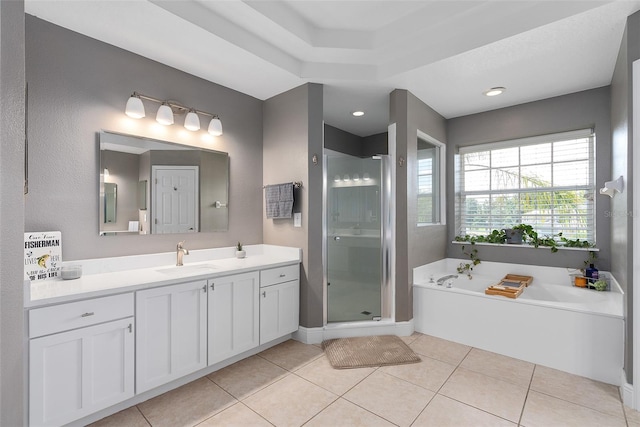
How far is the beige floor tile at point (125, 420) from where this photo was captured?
1.87 meters

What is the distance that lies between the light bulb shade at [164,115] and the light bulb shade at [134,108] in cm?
15

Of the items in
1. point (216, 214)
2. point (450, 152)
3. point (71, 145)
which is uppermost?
point (450, 152)

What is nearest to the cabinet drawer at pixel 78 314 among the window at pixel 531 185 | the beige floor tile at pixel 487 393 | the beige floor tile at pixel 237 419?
the beige floor tile at pixel 237 419

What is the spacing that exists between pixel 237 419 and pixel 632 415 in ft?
8.11

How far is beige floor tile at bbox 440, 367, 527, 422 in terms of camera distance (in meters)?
2.01

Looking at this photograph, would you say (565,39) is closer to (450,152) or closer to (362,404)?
(450,152)

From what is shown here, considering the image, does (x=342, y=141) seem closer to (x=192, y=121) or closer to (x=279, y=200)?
(x=279, y=200)

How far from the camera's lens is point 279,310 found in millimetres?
2908

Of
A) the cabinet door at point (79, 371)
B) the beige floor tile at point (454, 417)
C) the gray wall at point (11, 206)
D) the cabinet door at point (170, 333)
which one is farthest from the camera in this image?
the cabinet door at point (170, 333)

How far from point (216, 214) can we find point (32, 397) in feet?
5.86

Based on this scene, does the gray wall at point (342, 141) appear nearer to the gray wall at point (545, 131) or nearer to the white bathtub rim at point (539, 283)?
the gray wall at point (545, 131)

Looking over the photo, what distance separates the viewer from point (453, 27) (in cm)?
248

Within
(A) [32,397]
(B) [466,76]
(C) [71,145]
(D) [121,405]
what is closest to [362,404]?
(D) [121,405]

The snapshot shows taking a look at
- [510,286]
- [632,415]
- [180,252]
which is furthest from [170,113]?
[632,415]
